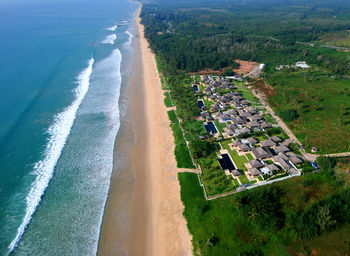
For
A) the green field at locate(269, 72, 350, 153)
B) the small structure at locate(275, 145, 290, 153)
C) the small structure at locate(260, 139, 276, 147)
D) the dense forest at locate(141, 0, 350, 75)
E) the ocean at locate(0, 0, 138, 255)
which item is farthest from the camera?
the dense forest at locate(141, 0, 350, 75)

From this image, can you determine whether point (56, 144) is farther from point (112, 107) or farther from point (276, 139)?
point (276, 139)

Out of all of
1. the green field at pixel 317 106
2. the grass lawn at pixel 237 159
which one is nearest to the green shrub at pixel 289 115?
the green field at pixel 317 106

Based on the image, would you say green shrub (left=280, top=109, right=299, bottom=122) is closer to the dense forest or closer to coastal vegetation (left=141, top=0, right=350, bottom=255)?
coastal vegetation (left=141, top=0, right=350, bottom=255)

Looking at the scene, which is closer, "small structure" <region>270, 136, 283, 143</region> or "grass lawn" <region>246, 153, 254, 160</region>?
"grass lawn" <region>246, 153, 254, 160</region>

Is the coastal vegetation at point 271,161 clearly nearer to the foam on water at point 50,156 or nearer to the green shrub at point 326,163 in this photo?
the green shrub at point 326,163

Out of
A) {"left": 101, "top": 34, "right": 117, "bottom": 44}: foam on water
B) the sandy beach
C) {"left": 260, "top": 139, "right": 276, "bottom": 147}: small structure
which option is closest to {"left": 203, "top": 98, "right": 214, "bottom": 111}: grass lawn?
the sandy beach

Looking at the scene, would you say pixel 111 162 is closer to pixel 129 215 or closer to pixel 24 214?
pixel 129 215
